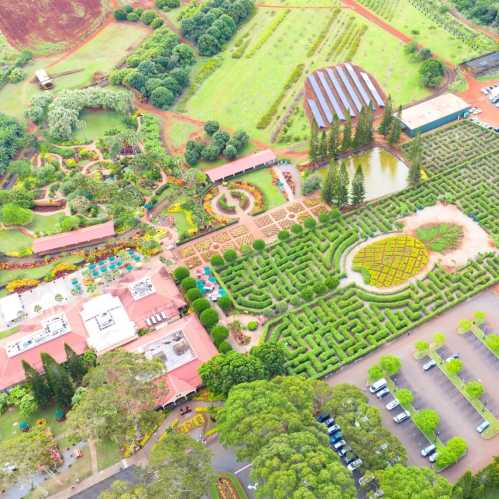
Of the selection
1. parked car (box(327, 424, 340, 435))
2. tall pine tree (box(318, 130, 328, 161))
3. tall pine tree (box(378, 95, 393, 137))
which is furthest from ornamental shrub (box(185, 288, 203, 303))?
tall pine tree (box(378, 95, 393, 137))

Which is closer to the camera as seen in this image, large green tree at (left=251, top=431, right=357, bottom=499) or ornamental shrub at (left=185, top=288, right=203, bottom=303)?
large green tree at (left=251, top=431, right=357, bottom=499)

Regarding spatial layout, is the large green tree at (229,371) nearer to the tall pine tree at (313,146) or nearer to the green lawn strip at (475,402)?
the green lawn strip at (475,402)

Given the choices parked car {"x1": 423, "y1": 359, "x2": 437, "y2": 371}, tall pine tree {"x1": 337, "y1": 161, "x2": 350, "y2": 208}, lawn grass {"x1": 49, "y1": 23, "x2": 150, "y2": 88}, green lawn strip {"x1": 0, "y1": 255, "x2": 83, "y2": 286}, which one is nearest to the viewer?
parked car {"x1": 423, "y1": 359, "x2": 437, "y2": 371}

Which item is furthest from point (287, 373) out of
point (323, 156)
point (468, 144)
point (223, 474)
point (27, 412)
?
point (468, 144)

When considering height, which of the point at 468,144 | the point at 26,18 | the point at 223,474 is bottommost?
the point at 223,474

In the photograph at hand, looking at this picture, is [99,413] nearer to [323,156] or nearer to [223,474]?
[223,474]

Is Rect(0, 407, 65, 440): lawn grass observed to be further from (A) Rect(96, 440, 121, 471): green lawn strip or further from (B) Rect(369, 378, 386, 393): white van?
(B) Rect(369, 378, 386, 393): white van

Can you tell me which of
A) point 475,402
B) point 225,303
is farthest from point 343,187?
point 475,402
